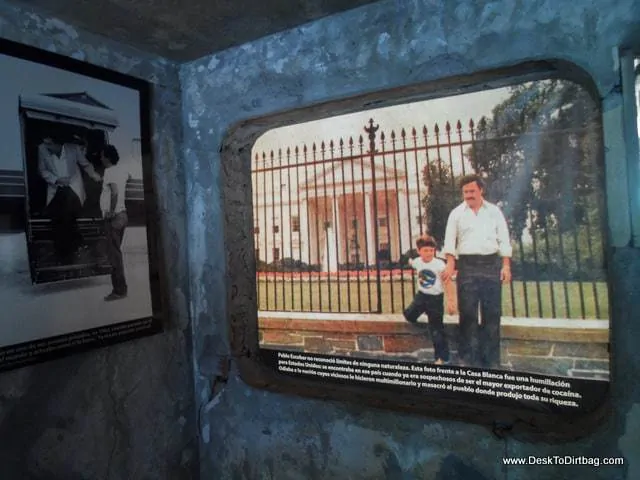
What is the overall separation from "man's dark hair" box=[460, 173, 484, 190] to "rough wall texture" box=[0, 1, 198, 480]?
130cm

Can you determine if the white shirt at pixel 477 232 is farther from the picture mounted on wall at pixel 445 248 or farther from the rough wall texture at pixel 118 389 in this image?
the rough wall texture at pixel 118 389

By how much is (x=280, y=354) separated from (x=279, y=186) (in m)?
0.77

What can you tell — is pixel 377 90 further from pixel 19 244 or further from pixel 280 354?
pixel 19 244

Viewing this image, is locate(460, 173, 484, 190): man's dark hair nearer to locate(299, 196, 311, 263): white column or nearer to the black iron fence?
the black iron fence

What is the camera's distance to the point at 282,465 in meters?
1.87

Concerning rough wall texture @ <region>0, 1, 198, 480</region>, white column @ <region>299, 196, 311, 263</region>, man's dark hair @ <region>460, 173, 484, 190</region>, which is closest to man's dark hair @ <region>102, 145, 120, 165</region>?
rough wall texture @ <region>0, 1, 198, 480</region>

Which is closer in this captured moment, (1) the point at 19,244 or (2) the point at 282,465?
(1) the point at 19,244

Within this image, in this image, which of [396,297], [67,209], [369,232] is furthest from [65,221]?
[396,297]

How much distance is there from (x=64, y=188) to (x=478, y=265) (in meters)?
1.58

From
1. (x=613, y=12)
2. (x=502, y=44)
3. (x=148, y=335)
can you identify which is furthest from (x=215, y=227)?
(x=613, y=12)

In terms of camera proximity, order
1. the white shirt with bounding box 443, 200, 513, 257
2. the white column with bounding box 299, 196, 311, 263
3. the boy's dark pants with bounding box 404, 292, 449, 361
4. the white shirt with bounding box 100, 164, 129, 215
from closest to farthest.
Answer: the white shirt with bounding box 443, 200, 513, 257, the boy's dark pants with bounding box 404, 292, 449, 361, the white shirt with bounding box 100, 164, 129, 215, the white column with bounding box 299, 196, 311, 263

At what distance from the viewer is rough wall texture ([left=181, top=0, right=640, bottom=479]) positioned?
131 cm

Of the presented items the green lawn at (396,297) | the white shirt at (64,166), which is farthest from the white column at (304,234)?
the white shirt at (64,166)

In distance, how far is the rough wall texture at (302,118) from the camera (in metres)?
1.31
